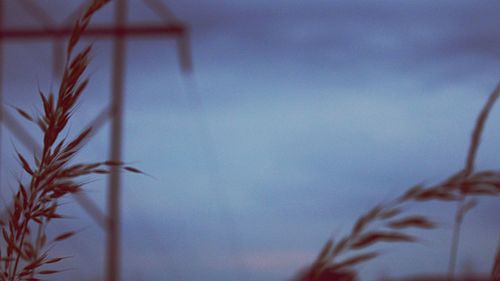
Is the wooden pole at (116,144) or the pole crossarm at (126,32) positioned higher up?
the pole crossarm at (126,32)

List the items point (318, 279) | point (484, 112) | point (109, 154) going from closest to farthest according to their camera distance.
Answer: point (318, 279), point (484, 112), point (109, 154)

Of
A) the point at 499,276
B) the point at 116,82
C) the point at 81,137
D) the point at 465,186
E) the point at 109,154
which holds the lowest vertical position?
the point at 499,276

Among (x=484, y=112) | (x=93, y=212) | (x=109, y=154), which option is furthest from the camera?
(x=109, y=154)

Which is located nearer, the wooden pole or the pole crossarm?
the wooden pole

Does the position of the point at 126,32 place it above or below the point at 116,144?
above

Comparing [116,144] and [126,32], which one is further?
[126,32]

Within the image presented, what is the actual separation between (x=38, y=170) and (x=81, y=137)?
0.10m

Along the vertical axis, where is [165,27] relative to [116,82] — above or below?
above

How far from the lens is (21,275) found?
1172 millimetres

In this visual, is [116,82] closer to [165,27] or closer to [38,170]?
[165,27]

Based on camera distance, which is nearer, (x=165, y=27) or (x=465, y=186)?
(x=465, y=186)

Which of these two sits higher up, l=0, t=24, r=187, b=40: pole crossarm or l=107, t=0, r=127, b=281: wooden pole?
l=0, t=24, r=187, b=40: pole crossarm

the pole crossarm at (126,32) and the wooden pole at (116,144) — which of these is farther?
the pole crossarm at (126,32)

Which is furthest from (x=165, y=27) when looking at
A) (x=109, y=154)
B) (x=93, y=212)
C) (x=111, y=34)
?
(x=93, y=212)
